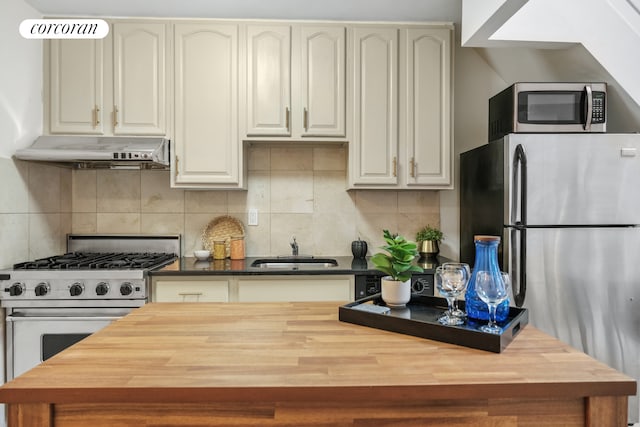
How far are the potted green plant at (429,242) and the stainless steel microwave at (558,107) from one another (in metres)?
0.96

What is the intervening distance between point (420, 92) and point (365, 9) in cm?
66

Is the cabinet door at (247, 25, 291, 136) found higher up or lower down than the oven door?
higher up

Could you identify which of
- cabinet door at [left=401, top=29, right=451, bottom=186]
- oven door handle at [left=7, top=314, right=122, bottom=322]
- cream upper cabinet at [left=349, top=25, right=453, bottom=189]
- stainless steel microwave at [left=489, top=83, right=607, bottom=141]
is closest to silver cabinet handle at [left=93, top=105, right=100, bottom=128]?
oven door handle at [left=7, top=314, right=122, bottom=322]

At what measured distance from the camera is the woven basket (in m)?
3.15

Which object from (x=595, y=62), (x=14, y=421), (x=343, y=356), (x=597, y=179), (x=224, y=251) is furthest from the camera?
(x=224, y=251)

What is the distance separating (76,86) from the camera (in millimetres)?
2793

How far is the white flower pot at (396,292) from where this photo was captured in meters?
1.47

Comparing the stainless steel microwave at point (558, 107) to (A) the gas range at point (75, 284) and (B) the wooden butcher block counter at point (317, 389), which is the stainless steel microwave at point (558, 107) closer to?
(B) the wooden butcher block counter at point (317, 389)

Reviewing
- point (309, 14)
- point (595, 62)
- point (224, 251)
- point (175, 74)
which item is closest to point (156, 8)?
point (175, 74)

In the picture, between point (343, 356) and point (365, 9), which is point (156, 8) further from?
point (343, 356)

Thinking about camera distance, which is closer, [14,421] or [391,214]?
[14,421]

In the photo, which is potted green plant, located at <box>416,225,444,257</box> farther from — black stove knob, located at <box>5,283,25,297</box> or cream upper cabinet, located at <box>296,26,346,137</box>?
black stove knob, located at <box>5,283,25,297</box>

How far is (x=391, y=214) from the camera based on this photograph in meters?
3.24

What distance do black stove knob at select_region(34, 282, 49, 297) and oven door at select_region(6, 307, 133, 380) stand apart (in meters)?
0.10
